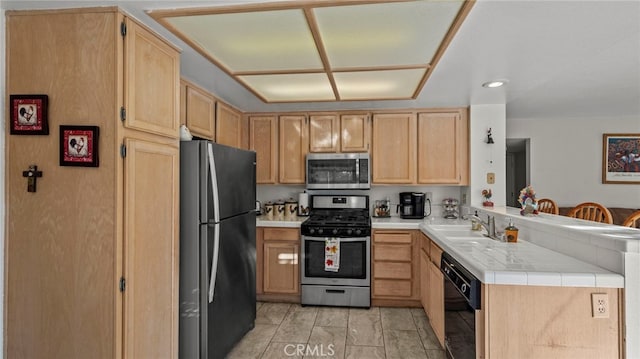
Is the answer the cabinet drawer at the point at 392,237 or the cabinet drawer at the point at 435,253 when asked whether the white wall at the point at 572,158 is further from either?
the cabinet drawer at the point at 435,253

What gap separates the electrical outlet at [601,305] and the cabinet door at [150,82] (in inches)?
94.8

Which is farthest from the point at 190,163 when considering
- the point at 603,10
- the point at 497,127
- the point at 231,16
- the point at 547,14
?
the point at 497,127

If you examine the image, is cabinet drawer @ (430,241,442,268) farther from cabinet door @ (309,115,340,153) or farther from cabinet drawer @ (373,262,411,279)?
cabinet door @ (309,115,340,153)

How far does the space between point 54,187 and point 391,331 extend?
2.67 m

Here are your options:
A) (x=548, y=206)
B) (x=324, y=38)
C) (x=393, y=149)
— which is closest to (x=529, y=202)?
(x=393, y=149)

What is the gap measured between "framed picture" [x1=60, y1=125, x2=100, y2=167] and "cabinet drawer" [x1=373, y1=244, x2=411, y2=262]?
2.64 m

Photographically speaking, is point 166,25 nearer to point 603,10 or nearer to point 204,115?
point 204,115

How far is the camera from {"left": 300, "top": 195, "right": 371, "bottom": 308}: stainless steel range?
331 cm

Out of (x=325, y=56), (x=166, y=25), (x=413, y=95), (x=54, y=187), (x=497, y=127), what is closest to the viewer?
(x=54, y=187)

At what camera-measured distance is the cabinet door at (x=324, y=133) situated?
12.3 feet

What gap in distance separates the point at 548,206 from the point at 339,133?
2.63 m

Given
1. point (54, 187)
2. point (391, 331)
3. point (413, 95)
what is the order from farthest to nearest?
1. point (413, 95)
2. point (391, 331)
3. point (54, 187)

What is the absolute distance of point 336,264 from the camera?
130 inches

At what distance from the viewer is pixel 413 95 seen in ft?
9.92
